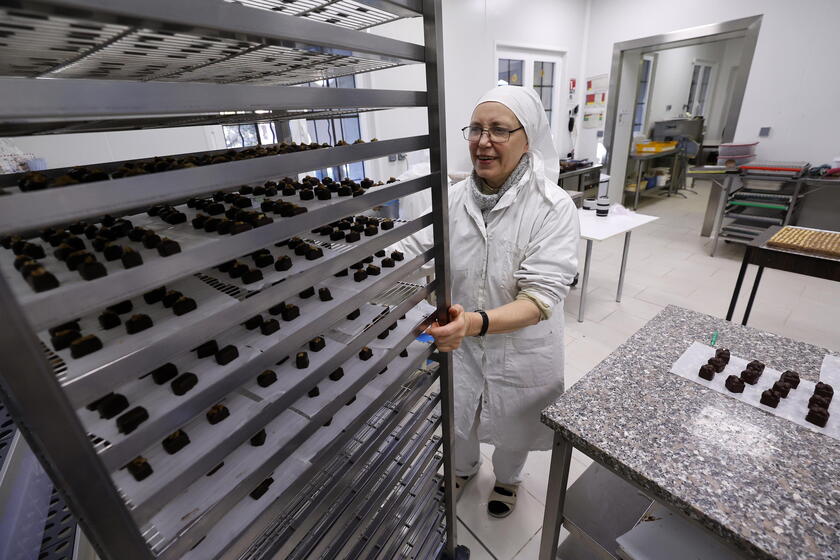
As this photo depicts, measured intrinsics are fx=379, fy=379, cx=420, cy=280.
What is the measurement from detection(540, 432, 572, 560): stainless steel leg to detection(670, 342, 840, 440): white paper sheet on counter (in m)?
0.40

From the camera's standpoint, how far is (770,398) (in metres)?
0.94

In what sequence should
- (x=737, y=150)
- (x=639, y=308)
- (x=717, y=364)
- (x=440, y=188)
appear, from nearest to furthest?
(x=440, y=188) → (x=717, y=364) → (x=639, y=308) → (x=737, y=150)

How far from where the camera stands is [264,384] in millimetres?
661

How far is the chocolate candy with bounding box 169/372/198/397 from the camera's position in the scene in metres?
0.52

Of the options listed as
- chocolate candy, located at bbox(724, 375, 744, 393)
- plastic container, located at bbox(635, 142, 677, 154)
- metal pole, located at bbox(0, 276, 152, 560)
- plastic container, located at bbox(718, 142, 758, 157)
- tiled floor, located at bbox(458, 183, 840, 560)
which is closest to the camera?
metal pole, located at bbox(0, 276, 152, 560)

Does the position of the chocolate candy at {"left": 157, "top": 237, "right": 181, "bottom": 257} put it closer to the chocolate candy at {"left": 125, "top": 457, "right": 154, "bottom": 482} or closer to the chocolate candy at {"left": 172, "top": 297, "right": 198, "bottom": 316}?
the chocolate candy at {"left": 172, "top": 297, "right": 198, "bottom": 316}

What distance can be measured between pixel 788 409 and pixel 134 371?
4.42 feet

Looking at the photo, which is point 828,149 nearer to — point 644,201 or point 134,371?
point 644,201

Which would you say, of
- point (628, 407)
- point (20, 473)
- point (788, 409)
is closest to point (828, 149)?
point (788, 409)

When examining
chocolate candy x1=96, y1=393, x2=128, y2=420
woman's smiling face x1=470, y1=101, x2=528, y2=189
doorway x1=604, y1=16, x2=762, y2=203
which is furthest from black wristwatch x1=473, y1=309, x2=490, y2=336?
doorway x1=604, y1=16, x2=762, y2=203

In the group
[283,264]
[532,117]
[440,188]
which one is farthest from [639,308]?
[283,264]

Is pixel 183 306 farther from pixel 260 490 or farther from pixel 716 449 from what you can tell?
pixel 716 449

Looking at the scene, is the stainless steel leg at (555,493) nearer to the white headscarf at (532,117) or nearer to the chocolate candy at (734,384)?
the chocolate candy at (734,384)

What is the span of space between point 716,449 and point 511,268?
2.30ft
